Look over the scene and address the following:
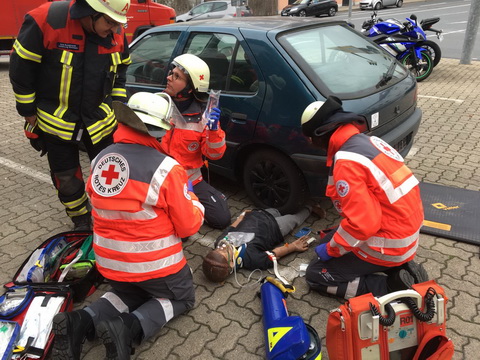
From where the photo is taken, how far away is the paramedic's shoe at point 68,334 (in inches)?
84.4

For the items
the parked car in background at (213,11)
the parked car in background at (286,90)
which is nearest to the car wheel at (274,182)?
the parked car in background at (286,90)

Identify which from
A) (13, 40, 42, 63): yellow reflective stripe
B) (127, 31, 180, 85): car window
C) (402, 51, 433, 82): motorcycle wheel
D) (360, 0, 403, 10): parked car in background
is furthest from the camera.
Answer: (360, 0, 403, 10): parked car in background

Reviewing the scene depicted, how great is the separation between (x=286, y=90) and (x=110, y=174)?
1.64m

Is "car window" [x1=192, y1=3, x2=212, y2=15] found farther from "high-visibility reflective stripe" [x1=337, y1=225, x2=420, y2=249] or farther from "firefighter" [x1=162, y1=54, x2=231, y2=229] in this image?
"high-visibility reflective stripe" [x1=337, y1=225, x2=420, y2=249]

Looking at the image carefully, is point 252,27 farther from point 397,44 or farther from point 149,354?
point 397,44

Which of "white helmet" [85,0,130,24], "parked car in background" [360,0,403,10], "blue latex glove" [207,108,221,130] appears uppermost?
"white helmet" [85,0,130,24]

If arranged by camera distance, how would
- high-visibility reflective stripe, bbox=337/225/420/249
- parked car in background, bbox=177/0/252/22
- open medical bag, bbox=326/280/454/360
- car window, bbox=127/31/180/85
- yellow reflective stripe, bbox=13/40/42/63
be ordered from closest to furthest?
open medical bag, bbox=326/280/454/360
high-visibility reflective stripe, bbox=337/225/420/249
yellow reflective stripe, bbox=13/40/42/63
car window, bbox=127/31/180/85
parked car in background, bbox=177/0/252/22

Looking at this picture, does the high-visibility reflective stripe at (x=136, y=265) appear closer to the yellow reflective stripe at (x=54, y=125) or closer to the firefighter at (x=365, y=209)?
the firefighter at (x=365, y=209)

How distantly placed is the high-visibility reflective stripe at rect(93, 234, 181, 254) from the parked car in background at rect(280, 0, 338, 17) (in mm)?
21011

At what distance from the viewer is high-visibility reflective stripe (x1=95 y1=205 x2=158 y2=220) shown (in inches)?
90.7

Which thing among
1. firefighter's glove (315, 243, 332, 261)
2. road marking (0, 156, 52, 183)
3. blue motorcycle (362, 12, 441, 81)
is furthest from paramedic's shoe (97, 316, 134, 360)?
blue motorcycle (362, 12, 441, 81)

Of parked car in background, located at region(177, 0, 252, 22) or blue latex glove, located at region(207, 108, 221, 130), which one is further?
parked car in background, located at region(177, 0, 252, 22)

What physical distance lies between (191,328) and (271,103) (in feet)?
6.01

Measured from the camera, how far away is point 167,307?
102 inches
